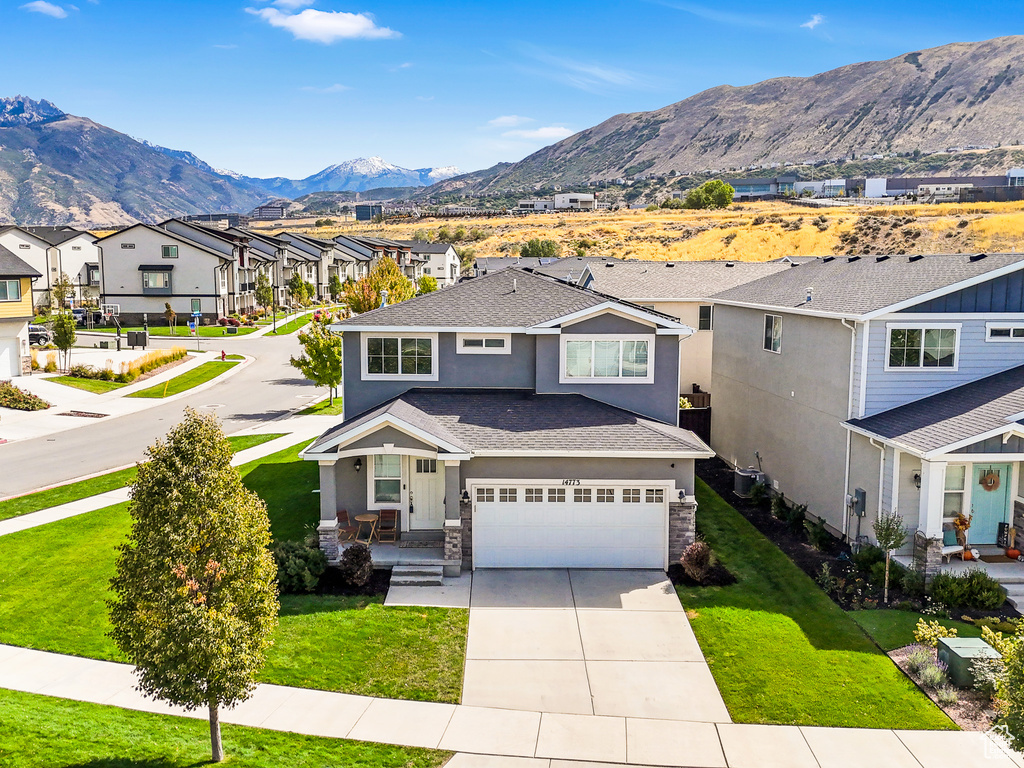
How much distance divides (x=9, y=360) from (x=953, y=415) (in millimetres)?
40388

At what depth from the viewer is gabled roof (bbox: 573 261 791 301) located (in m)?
31.3

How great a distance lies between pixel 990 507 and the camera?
18.1 metres

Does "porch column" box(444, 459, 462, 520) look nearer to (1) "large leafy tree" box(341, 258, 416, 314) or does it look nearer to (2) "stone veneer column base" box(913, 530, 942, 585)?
(2) "stone veneer column base" box(913, 530, 942, 585)

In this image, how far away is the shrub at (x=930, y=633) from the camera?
12.9m

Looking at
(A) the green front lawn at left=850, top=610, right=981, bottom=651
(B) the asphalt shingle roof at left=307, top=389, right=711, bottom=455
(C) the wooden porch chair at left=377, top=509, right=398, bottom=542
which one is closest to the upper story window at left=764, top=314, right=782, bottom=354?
(B) the asphalt shingle roof at left=307, top=389, right=711, bottom=455

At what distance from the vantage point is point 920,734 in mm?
11719

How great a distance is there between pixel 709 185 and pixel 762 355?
117 m

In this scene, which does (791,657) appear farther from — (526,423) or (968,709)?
(526,423)

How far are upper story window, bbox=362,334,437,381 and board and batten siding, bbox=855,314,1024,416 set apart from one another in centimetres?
1090

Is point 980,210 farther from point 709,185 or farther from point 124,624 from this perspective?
point 124,624

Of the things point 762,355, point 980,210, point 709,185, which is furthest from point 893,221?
point 762,355

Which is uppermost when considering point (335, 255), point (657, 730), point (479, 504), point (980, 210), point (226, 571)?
point (980, 210)

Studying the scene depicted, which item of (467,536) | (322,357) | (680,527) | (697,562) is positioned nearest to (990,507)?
(697,562)

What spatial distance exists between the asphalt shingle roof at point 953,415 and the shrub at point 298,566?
1278 centimetres
